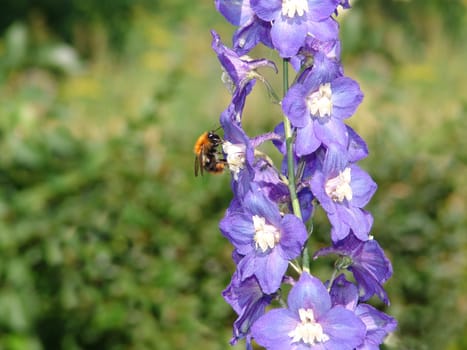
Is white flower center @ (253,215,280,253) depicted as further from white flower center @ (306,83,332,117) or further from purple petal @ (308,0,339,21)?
purple petal @ (308,0,339,21)

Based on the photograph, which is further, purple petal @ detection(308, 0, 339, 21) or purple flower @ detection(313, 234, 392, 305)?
purple flower @ detection(313, 234, 392, 305)

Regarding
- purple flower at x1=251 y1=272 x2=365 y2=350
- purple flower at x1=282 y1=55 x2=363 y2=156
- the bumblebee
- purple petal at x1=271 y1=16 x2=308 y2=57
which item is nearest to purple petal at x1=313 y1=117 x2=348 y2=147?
purple flower at x1=282 y1=55 x2=363 y2=156

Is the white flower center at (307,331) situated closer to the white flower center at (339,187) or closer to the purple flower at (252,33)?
the white flower center at (339,187)

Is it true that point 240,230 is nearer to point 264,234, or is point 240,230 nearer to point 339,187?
point 264,234

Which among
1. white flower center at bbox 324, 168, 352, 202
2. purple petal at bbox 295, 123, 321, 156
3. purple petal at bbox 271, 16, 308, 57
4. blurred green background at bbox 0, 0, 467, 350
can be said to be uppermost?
blurred green background at bbox 0, 0, 467, 350

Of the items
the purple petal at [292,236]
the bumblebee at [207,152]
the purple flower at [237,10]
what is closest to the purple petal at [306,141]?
the purple petal at [292,236]

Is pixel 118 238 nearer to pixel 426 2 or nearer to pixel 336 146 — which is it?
pixel 336 146

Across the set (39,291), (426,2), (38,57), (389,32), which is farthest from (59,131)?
(426,2)
